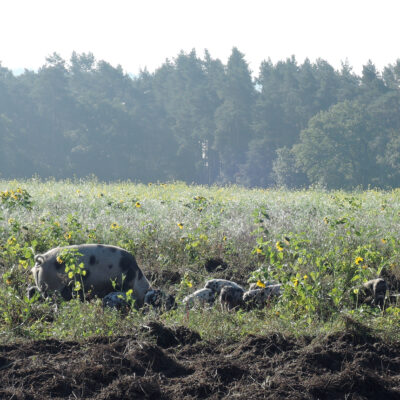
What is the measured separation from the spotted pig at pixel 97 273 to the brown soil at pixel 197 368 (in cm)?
169

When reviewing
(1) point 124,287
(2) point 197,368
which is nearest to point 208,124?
(1) point 124,287

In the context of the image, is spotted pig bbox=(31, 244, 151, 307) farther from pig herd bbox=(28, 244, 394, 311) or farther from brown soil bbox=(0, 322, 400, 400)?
brown soil bbox=(0, 322, 400, 400)

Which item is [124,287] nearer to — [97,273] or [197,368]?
[97,273]

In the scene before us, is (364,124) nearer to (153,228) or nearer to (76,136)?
(76,136)

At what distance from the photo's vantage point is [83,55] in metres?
63.0

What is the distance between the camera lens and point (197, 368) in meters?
3.75

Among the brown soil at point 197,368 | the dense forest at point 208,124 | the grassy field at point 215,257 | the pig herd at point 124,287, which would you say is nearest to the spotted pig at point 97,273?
the pig herd at point 124,287

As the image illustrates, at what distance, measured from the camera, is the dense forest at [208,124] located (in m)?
48.3

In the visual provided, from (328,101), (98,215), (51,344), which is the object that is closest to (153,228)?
(98,215)

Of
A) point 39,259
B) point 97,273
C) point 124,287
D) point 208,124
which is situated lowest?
point 124,287

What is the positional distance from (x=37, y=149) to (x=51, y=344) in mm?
49568

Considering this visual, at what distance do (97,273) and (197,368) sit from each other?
246 cm

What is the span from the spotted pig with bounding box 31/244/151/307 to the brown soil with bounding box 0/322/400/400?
1688 millimetres

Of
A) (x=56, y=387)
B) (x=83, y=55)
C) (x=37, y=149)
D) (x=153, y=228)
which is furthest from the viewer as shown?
(x=83, y=55)
